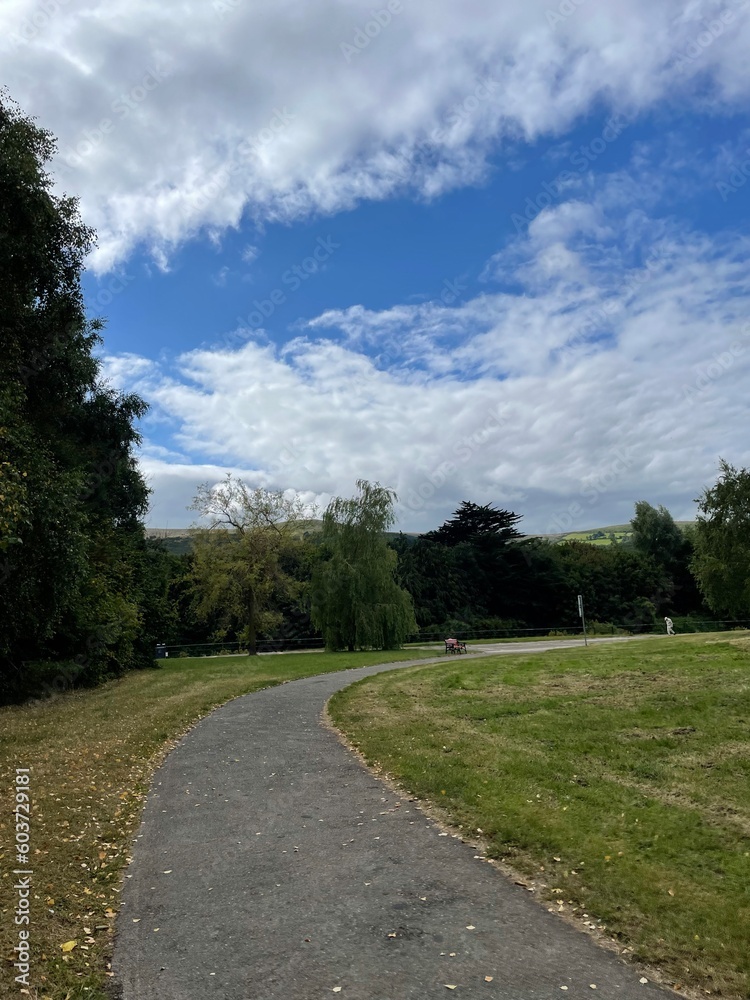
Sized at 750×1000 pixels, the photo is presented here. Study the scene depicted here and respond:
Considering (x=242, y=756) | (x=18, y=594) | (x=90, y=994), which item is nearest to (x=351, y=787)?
(x=242, y=756)

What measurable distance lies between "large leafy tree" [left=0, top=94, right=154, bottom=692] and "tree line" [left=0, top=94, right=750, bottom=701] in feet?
0.17

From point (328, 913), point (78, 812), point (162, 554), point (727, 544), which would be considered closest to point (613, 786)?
point (328, 913)

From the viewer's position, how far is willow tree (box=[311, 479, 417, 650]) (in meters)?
36.6

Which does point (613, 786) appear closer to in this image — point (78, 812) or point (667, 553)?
point (78, 812)

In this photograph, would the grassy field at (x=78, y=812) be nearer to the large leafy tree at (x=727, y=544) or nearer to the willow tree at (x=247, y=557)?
the willow tree at (x=247, y=557)

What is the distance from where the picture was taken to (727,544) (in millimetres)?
49281

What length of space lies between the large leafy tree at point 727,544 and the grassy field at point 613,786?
3656 centimetres

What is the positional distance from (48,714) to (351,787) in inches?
459

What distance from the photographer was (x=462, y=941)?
172 inches

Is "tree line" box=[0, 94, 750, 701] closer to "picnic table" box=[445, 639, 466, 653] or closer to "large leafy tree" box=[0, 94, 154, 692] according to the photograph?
"large leafy tree" box=[0, 94, 154, 692]

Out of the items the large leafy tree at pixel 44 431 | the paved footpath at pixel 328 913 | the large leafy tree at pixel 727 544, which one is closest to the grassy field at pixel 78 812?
the paved footpath at pixel 328 913

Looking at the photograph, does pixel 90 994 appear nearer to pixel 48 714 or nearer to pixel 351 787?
pixel 351 787

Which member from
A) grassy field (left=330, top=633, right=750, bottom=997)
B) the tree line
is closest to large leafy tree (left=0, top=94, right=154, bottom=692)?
the tree line

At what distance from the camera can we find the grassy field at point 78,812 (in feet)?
14.4
